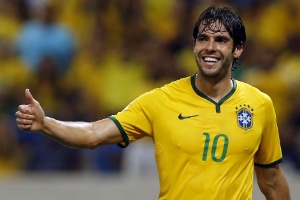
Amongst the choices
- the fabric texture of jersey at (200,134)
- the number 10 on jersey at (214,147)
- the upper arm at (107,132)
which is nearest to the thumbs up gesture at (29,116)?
the upper arm at (107,132)

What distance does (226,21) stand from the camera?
577 centimetres

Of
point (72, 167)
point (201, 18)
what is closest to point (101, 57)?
point (72, 167)

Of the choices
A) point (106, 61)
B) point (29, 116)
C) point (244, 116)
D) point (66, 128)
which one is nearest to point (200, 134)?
point (244, 116)

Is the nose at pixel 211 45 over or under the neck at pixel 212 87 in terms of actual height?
over

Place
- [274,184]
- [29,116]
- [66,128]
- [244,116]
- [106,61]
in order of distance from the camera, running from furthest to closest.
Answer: [106,61]
[274,184]
[244,116]
[66,128]
[29,116]

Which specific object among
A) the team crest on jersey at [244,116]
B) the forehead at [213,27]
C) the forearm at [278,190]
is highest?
the forehead at [213,27]

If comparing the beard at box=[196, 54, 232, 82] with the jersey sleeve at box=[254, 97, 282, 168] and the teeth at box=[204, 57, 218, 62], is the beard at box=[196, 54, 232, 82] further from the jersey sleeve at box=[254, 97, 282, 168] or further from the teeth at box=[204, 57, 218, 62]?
the jersey sleeve at box=[254, 97, 282, 168]

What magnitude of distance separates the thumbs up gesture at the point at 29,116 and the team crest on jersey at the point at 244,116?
4.02 ft

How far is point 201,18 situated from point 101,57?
5.01 m

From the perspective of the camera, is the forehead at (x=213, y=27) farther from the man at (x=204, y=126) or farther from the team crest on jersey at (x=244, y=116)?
the team crest on jersey at (x=244, y=116)

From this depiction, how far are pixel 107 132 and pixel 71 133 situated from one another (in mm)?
253

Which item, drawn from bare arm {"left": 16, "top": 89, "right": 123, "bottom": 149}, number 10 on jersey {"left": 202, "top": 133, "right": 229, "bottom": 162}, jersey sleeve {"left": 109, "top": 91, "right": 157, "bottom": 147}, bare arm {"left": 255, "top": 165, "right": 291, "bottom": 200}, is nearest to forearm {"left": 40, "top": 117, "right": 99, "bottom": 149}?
bare arm {"left": 16, "top": 89, "right": 123, "bottom": 149}

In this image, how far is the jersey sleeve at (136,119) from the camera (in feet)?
18.9

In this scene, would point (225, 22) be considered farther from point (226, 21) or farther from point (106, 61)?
point (106, 61)
